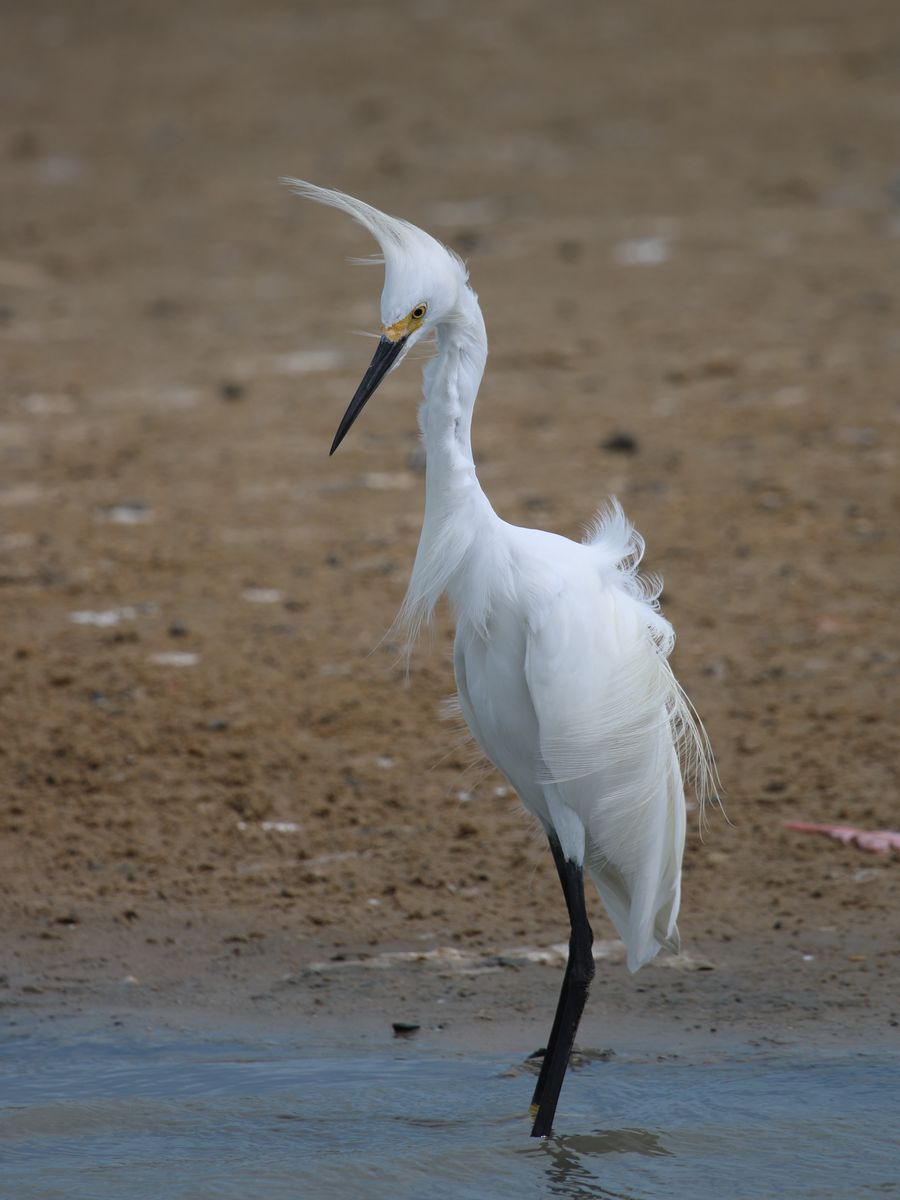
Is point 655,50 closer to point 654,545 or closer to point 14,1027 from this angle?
point 654,545

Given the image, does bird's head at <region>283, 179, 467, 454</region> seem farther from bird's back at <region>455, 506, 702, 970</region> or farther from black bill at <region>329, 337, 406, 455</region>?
bird's back at <region>455, 506, 702, 970</region>

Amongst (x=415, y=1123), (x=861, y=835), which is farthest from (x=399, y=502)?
(x=415, y=1123)

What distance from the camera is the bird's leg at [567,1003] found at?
359cm

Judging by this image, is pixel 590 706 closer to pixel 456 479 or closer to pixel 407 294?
pixel 456 479

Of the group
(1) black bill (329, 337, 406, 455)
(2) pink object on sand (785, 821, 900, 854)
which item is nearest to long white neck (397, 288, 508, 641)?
(1) black bill (329, 337, 406, 455)

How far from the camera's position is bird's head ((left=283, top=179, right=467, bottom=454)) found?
339 cm

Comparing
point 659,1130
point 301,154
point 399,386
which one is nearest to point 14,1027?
point 659,1130

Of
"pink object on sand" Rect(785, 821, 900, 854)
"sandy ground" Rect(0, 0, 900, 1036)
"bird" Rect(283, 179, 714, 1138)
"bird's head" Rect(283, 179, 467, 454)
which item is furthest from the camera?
"pink object on sand" Rect(785, 821, 900, 854)

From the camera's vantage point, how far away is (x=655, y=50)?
15.9 meters

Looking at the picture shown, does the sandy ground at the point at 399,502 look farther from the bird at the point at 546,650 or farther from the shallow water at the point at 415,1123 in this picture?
the bird at the point at 546,650

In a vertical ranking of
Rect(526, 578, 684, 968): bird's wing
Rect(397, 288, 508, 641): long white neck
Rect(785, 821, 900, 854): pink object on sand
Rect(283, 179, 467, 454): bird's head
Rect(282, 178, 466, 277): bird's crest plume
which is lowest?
Rect(785, 821, 900, 854): pink object on sand

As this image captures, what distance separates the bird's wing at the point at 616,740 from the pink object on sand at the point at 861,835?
1093mm

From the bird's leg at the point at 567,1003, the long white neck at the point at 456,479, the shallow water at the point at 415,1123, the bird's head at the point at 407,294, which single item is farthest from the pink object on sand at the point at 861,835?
the bird's head at the point at 407,294

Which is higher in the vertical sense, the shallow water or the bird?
the bird
